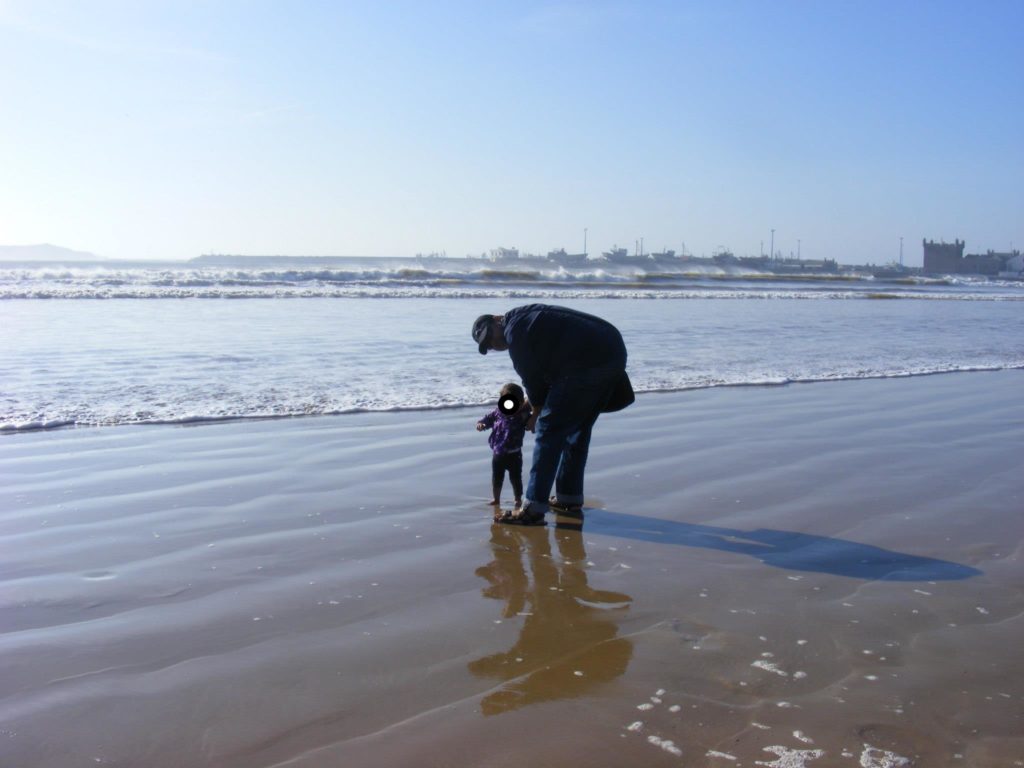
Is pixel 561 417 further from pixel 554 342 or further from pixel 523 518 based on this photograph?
pixel 523 518

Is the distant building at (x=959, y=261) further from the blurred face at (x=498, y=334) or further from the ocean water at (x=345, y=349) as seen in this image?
the blurred face at (x=498, y=334)

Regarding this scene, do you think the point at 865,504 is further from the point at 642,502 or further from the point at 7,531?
the point at 7,531

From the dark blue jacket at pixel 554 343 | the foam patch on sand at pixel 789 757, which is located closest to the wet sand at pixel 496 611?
the foam patch on sand at pixel 789 757

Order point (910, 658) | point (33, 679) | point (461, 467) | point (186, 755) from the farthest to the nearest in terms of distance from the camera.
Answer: point (461, 467) < point (910, 658) < point (33, 679) < point (186, 755)

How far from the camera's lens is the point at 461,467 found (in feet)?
22.6

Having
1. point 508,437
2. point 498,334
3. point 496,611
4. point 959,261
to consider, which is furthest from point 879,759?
point 959,261

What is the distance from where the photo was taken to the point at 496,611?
404 cm

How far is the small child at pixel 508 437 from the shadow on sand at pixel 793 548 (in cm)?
61

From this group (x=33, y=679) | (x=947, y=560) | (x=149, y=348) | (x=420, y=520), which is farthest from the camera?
(x=149, y=348)

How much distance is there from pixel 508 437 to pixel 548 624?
2145 millimetres

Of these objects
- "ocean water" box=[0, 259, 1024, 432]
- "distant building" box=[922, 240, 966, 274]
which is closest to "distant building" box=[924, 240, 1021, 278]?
"distant building" box=[922, 240, 966, 274]

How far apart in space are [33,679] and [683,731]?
2.23 meters

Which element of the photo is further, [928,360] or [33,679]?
[928,360]

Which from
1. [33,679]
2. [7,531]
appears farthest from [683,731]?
[7,531]
